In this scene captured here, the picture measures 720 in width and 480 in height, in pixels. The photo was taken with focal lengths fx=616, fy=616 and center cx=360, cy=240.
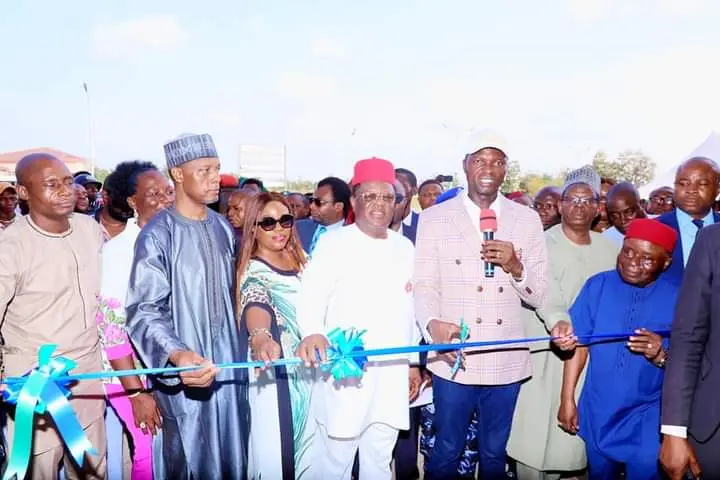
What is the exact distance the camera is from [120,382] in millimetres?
3510

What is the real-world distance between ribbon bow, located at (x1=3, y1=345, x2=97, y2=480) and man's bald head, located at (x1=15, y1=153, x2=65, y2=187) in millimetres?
1095

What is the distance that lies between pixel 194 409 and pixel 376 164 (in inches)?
67.1

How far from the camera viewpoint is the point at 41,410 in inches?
109

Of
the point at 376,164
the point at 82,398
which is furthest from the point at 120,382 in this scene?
the point at 376,164

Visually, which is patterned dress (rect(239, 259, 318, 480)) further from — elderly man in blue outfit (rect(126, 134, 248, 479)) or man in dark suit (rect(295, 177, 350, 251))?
man in dark suit (rect(295, 177, 350, 251))

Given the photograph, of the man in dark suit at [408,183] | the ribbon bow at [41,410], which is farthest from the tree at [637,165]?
the ribbon bow at [41,410]

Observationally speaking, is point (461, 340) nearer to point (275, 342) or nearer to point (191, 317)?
point (275, 342)

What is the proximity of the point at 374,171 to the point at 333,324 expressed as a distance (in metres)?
0.93

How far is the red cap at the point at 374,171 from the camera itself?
3.64 metres

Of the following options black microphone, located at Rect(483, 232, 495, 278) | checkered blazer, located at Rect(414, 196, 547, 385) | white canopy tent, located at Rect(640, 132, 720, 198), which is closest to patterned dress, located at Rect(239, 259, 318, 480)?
checkered blazer, located at Rect(414, 196, 547, 385)

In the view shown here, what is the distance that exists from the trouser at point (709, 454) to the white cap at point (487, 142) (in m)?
1.87

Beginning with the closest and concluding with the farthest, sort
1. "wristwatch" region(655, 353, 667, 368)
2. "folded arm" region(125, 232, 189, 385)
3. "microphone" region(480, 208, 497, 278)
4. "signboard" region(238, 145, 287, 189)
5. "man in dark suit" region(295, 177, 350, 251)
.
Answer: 1. "folded arm" region(125, 232, 189, 385)
2. "wristwatch" region(655, 353, 667, 368)
3. "microphone" region(480, 208, 497, 278)
4. "man in dark suit" region(295, 177, 350, 251)
5. "signboard" region(238, 145, 287, 189)

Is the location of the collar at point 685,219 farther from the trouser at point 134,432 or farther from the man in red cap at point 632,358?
the trouser at point 134,432

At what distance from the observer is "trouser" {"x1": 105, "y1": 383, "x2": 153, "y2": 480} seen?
12.1 ft
